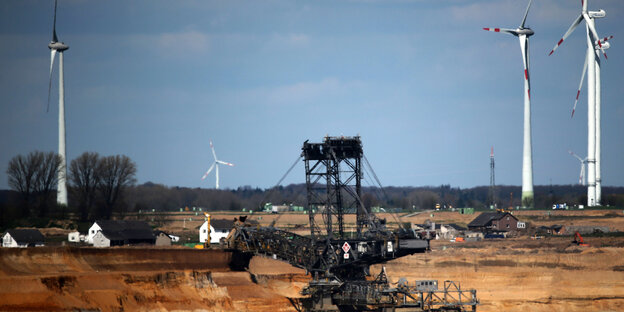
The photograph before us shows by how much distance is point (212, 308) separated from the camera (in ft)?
224

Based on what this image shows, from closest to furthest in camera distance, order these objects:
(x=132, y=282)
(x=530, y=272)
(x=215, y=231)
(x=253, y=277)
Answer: (x=132, y=282) → (x=253, y=277) → (x=530, y=272) → (x=215, y=231)

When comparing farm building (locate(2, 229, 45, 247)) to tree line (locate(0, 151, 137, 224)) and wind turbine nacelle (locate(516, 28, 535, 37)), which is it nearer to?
tree line (locate(0, 151, 137, 224))

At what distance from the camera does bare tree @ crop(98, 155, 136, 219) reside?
467ft

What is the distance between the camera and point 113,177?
145 metres

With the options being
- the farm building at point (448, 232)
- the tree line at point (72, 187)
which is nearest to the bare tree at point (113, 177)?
the tree line at point (72, 187)

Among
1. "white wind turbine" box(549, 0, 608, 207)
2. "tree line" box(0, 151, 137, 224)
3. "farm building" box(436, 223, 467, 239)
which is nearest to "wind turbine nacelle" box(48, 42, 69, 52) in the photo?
"tree line" box(0, 151, 137, 224)

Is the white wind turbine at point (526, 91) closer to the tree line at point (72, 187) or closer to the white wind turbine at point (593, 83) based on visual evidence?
the white wind turbine at point (593, 83)

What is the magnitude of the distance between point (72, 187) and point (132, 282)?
84.6 metres

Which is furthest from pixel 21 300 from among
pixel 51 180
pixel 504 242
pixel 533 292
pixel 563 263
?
pixel 51 180

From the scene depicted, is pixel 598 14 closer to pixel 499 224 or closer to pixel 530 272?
pixel 499 224

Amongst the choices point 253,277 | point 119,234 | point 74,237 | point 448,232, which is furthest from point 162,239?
point 448,232

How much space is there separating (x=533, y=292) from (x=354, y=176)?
2341 centimetres

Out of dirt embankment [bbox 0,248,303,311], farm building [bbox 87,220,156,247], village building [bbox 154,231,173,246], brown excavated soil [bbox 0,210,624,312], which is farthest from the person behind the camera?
village building [bbox 154,231,173,246]

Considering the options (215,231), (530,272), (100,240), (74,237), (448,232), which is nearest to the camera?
(530,272)
